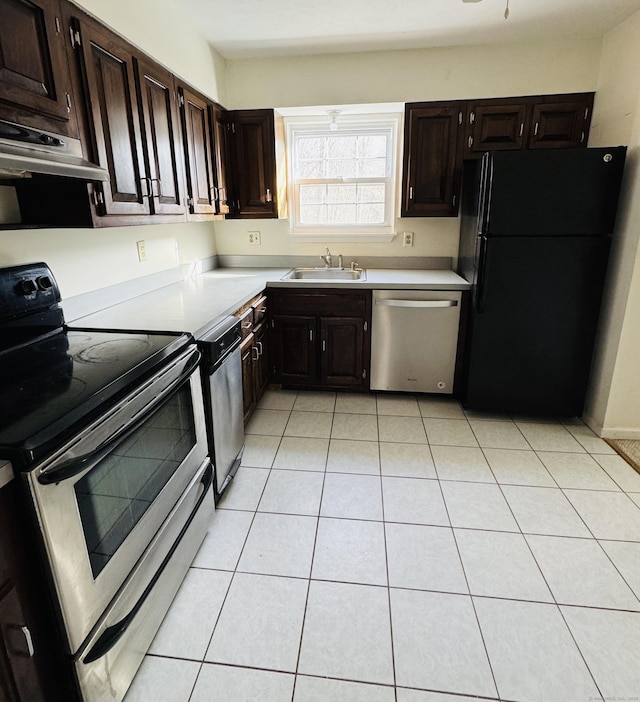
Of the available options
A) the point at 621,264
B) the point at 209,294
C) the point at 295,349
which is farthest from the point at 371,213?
the point at 621,264

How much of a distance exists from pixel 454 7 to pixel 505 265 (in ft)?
4.68

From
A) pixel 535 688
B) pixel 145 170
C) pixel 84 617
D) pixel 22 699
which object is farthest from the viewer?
pixel 145 170

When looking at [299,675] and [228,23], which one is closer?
[299,675]

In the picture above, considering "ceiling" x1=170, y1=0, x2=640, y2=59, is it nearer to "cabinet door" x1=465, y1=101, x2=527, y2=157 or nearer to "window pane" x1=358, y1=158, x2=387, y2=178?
"cabinet door" x1=465, y1=101, x2=527, y2=157

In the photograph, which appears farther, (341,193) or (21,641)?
(341,193)

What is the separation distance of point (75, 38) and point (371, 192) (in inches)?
91.7

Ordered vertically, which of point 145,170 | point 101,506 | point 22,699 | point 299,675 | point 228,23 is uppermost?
point 228,23

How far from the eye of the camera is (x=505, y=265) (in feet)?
8.43

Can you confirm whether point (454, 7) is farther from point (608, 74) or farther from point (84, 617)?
point (84, 617)

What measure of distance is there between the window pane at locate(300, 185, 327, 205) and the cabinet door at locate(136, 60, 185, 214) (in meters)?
1.37

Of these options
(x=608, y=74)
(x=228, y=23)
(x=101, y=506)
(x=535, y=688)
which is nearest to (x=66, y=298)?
(x=101, y=506)

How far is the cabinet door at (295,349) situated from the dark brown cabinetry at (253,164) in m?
0.84

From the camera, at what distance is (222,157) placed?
→ 2979 millimetres

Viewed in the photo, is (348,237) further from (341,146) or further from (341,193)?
(341,146)
